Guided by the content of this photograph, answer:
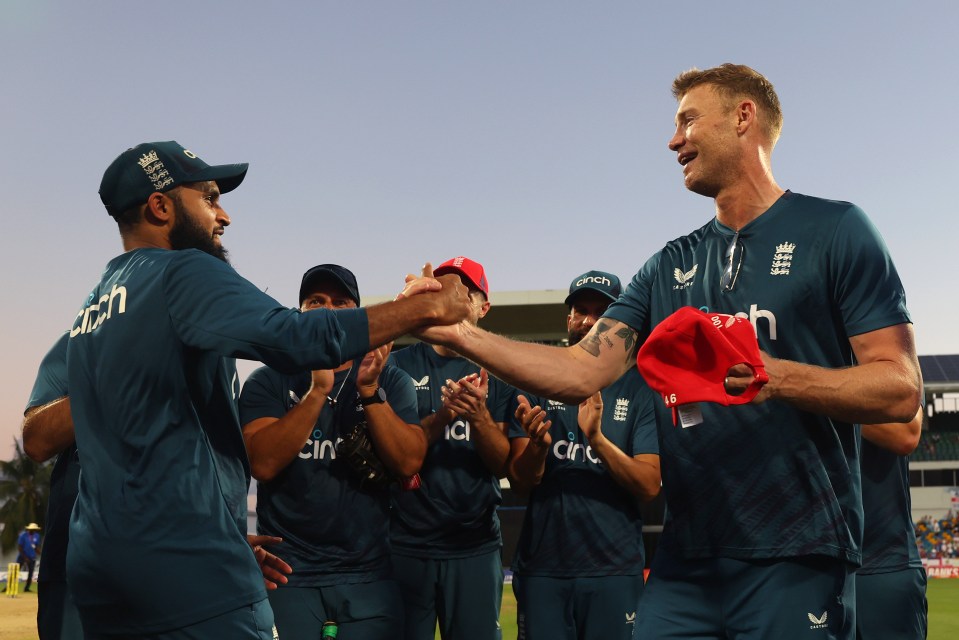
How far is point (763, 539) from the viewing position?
9.34 ft

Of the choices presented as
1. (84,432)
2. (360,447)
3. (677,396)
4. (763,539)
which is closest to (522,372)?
(677,396)

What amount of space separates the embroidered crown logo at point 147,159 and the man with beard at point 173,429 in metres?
0.40

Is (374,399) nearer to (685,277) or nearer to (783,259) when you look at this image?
(685,277)

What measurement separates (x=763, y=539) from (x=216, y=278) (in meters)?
1.94

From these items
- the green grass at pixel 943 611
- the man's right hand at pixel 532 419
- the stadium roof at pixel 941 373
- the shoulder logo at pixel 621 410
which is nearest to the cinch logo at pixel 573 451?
the shoulder logo at pixel 621 410

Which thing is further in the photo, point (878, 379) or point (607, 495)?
point (607, 495)

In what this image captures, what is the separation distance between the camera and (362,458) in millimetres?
4707

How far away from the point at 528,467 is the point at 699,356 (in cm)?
297

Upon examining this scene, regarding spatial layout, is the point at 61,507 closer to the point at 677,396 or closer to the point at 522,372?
the point at 522,372

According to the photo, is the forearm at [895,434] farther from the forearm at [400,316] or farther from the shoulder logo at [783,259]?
the forearm at [400,316]

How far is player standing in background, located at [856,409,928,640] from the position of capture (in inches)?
176

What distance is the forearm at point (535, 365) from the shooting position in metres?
3.07

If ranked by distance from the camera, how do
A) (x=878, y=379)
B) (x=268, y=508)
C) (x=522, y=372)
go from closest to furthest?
(x=878, y=379) → (x=522, y=372) → (x=268, y=508)

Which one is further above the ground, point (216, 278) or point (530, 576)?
point (216, 278)
